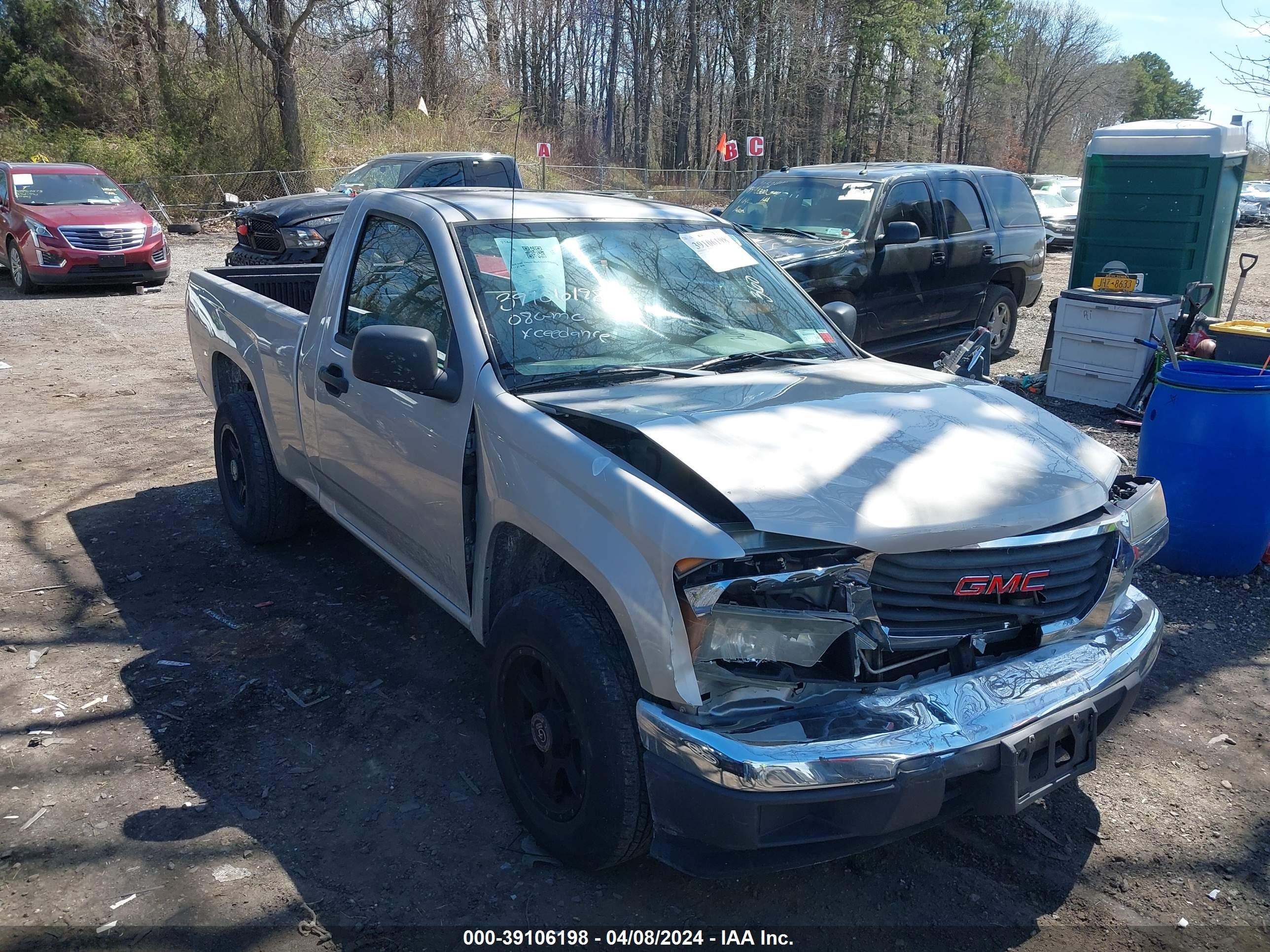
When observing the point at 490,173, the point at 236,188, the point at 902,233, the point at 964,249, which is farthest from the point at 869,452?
the point at 236,188

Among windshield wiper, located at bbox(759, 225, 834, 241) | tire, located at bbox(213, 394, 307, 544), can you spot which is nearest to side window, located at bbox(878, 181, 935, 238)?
windshield wiper, located at bbox(759, 225, 834, 241)

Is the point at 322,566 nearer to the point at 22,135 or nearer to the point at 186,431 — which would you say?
the point at 186,431

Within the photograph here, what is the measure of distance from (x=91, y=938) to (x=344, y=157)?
98.1 feet

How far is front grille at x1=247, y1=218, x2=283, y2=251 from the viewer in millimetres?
13133

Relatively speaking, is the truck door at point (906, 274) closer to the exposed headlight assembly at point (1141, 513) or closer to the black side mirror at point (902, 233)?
the black side mirror at point (902, 233)

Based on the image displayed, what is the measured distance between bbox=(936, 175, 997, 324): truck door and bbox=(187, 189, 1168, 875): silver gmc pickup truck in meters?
6.60

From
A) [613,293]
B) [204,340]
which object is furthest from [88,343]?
[613,293]

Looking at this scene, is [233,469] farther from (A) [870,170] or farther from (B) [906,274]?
(A) [870,170]

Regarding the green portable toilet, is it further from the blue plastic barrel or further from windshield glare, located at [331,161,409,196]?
windshield glare, located at [331,161,409,196]

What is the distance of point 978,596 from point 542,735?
1.29m

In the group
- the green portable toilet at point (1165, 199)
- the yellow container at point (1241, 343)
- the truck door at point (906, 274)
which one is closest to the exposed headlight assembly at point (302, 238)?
the truck door at point (906, 274)

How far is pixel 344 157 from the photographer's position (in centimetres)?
2978

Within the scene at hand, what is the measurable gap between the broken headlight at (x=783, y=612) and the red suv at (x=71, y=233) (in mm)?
14706

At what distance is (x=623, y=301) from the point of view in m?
3.77
